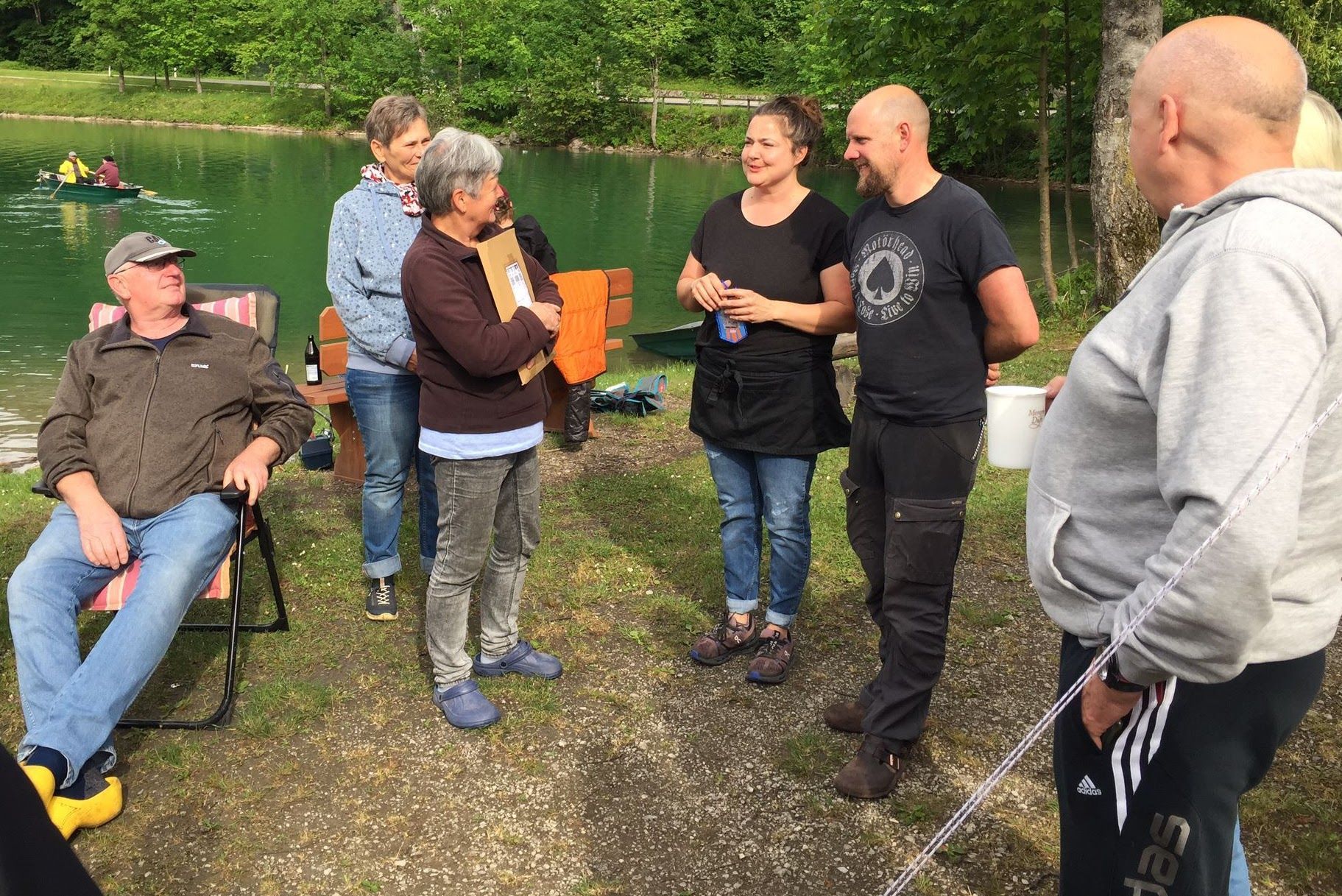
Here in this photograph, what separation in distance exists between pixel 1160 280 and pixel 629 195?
103 ft

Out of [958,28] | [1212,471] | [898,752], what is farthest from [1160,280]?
[958,28]

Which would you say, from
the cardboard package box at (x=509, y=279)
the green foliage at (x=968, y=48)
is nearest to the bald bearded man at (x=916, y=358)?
the cardboard package box at (x=509, y=279)

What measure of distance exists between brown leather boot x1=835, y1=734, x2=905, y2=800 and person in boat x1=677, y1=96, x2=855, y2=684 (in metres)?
0.70

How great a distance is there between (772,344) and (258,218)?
2383cm

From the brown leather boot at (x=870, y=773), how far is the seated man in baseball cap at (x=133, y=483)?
2.23 meters

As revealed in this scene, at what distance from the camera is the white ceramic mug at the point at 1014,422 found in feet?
9.47

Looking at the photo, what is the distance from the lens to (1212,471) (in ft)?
5.34

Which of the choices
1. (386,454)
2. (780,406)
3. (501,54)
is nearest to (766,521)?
(780,406)

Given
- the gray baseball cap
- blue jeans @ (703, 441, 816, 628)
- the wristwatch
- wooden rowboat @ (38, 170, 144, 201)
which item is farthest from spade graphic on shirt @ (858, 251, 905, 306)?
wooden rowboat @ (38, 170, 144, 201)

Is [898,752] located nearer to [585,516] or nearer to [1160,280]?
[1160,280]

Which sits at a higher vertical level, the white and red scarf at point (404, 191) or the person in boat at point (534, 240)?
the white and red scarf at point (404, 191)

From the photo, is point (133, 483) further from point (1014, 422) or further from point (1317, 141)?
point (1317, 141)

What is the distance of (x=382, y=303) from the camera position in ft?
14.7

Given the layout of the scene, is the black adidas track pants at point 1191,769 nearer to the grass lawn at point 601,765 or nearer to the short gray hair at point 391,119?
the grass lawn at point 601,765
